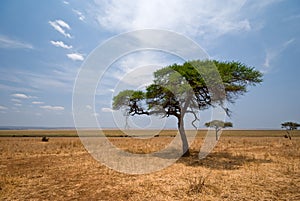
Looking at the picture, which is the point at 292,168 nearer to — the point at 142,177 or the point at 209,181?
the point at 209,181

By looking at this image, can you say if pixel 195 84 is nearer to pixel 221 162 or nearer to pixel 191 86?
pixel 191 86

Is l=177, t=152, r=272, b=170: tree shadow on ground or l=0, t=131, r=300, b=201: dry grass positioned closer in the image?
l=0, t=131, r=300, b=201: dry grass

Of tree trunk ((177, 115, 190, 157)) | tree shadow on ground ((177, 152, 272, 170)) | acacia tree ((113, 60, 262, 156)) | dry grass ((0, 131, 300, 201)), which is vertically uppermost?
acacia tree ((113, 60, 262, 156))

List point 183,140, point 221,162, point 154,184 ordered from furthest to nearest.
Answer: point 183,140, point 221,162, point 154,184

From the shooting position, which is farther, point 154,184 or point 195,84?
point 195,84

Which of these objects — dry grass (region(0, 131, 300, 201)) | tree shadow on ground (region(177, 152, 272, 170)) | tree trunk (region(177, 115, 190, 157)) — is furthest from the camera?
tree trunk (region(177, 115, 190, 157))

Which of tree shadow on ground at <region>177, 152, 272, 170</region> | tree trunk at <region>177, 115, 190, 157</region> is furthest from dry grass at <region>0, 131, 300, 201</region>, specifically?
tree trunk at <region>177, 115, 190, 157</region>

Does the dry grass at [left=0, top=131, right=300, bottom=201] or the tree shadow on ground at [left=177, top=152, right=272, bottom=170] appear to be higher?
the tree shadow on ground at [left=177, top=152, right=272, bottom=170]

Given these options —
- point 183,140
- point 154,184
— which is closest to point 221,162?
point 183,140

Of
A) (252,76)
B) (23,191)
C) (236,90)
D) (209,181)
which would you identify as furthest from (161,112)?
(23,191)

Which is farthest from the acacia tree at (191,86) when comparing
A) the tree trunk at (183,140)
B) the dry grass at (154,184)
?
the dry grass at (154,184)

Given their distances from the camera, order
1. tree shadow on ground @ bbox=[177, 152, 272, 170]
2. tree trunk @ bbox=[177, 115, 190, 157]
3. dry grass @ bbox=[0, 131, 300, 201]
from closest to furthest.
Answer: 1. dry grass @ bbox=[0, 131, 300, 201]
2. tree shadow on ground @ bbox=[177, 152, 272, 170]
3. tree trunk @ bbox=[177, 115, 190, 157]

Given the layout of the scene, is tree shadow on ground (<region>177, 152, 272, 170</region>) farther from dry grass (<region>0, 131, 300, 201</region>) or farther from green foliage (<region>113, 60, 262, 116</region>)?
green foliage (<region>113, 60, 262, 116</region>)

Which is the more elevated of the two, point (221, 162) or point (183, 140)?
point (183, 140)
